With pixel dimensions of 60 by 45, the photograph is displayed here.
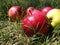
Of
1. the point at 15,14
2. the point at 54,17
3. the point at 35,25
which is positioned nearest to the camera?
the point at 35,25

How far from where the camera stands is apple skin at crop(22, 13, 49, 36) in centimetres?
235

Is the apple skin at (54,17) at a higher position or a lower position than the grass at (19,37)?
higher

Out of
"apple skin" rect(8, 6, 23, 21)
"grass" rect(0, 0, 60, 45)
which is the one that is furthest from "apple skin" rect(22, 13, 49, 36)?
"apple skin" rect(8, 6, 23, 21)

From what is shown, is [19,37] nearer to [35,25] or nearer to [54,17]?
[35,25]

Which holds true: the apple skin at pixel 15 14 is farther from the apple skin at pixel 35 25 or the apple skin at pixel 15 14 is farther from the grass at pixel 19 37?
the apple skin at pixel 35 25

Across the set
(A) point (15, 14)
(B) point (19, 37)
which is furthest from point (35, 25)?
(A) point (15, 14)

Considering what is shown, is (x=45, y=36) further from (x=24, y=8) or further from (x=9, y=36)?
(x=24, y=8)

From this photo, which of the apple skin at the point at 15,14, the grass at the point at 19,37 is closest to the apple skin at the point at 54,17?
the grass at the point at 19,37

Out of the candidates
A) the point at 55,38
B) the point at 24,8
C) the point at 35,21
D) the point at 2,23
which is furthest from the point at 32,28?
the point at 24,8

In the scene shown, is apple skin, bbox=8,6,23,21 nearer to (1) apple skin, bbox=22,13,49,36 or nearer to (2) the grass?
(2) the grass

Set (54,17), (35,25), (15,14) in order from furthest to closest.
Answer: (15,14) → (54,17) → (35,25)

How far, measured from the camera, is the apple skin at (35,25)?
2.35 m

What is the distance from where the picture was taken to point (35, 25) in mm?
2350

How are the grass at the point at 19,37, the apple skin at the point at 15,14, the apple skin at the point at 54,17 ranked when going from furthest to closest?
the apple skin at the point at 15,14
the apple skin at the point at 54,17
the grass at the point at 19,37
